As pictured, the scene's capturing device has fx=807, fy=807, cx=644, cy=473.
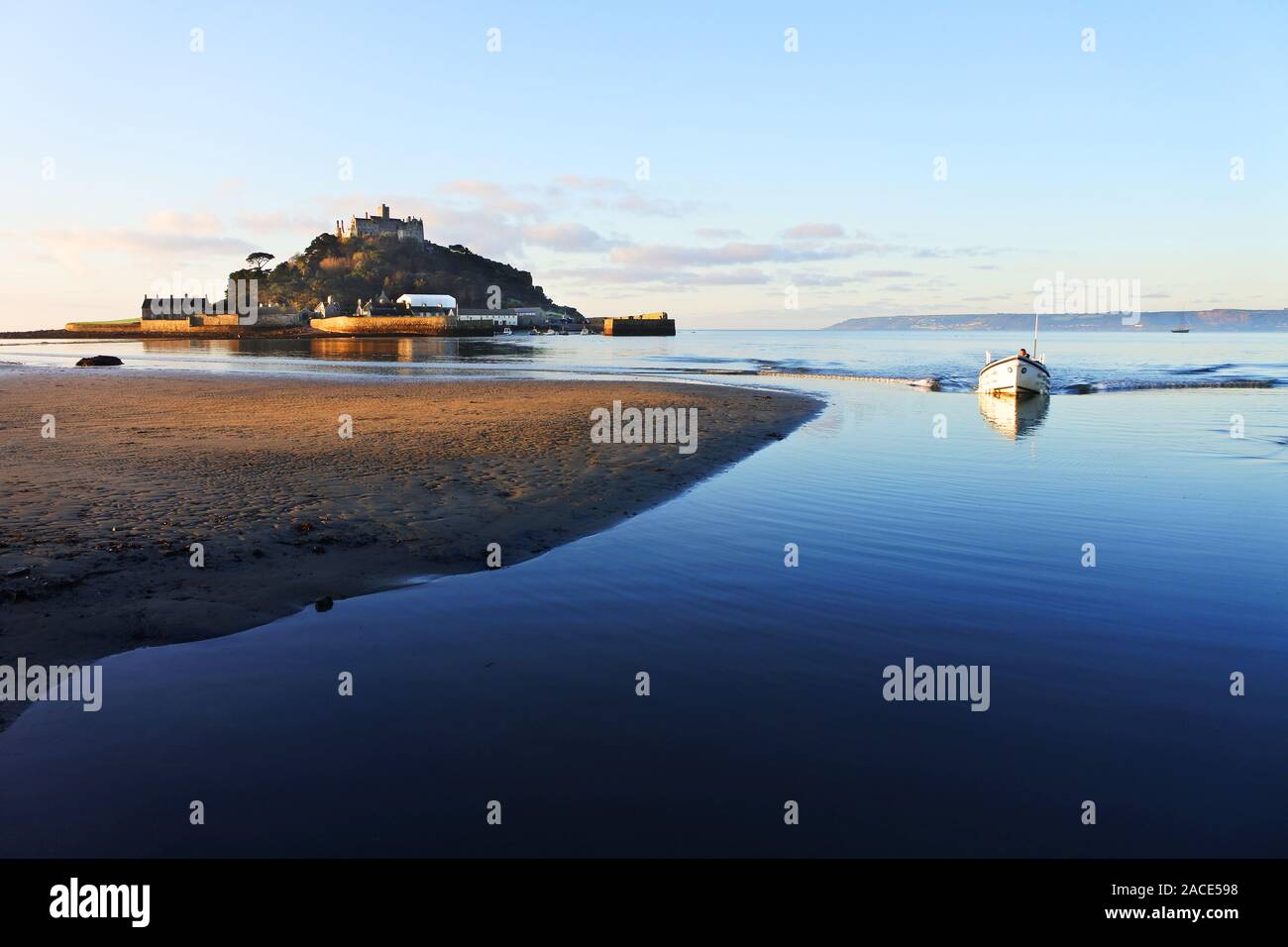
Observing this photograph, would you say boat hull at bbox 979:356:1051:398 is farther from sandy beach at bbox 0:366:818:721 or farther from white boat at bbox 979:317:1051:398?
sandy beach at bbox 0:366:818:721

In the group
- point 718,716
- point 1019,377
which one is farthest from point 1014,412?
point 718,716

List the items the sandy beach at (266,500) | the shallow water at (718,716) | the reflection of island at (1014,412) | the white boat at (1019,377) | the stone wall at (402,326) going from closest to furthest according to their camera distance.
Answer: the shallow water at (718,716) → the sandy beach at (266,500) → the reflection of island at (1014,412) → the white boat at (1019,377) → the stone wall at (402,326)

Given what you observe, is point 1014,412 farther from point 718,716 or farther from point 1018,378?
point 718,716

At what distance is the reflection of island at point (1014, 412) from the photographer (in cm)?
3003

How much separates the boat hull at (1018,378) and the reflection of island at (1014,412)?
36 cm

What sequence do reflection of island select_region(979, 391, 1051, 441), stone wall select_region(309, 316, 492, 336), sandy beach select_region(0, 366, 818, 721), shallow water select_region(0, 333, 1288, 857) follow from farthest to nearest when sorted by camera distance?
stone wall select_region(309, 316, 492, 336) → reflection of island select_region(979, 391, 1051, 441) → sandy beach select_region(0, 366, 818, 721) → shallow water select_region(0, 333, 1288, 857)

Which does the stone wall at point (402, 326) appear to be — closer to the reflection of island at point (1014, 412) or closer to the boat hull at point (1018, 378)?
the boat hull at point (1018, 378)

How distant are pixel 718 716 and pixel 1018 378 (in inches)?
1564

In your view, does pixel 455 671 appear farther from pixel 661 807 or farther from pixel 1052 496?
pixel 1052 496

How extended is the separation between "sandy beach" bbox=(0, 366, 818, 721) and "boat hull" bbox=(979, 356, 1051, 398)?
60.9ft

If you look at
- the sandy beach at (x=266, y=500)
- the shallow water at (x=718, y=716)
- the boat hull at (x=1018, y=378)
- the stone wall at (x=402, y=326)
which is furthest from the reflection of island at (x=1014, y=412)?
the stone wall at (x=402, y=326)

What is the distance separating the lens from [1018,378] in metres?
41.6

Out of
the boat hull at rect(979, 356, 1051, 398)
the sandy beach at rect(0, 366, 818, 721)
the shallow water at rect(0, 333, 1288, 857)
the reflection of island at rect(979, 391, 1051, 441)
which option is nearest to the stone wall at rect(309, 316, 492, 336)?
the boat hull at rect(979, 356, 1051, 398)

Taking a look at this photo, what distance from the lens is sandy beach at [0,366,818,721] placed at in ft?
31.1
